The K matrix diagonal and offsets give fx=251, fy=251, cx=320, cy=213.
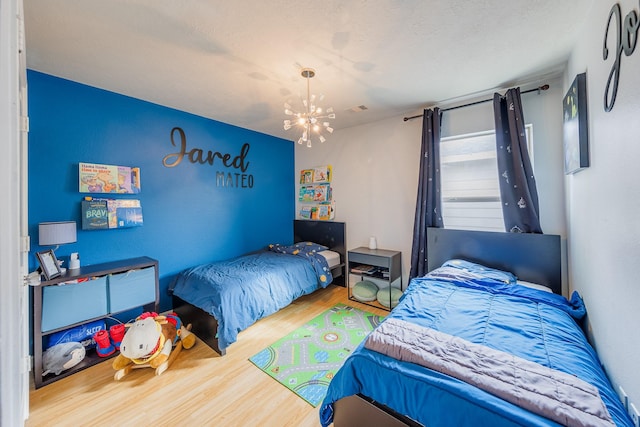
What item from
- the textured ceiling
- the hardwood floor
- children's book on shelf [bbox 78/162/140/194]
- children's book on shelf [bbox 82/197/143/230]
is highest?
the textured ceiling

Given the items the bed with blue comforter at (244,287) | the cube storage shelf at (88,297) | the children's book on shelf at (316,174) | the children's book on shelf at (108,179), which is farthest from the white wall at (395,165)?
the cube storage shelf at (88,297)

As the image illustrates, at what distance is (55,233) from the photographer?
1964 millimetres

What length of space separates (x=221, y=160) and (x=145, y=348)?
7.49 feet

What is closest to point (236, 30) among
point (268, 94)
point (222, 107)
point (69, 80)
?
point (268, 94)

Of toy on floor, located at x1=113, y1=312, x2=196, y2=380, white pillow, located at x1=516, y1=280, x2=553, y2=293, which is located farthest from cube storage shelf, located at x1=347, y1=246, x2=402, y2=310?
toy on floor, located at x1=113, y1=312, x2=196, y2=380

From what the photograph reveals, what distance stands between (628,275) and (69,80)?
13.2 feet

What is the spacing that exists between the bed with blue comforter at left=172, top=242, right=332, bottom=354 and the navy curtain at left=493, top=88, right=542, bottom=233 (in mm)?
2150

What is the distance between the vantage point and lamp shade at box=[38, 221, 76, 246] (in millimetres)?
1914

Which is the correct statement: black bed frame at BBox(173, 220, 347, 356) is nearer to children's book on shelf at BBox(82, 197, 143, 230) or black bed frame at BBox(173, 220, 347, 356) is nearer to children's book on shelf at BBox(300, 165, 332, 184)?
children's book on shelf at BBox(300, 165, 332, 184)

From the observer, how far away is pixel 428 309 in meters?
1.75

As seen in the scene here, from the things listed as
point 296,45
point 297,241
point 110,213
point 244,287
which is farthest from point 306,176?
point 110,213

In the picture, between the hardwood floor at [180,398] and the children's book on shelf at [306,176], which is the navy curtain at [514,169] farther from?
the children's book on shelf at [306,176]

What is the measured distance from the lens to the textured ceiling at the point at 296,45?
57.8 inches

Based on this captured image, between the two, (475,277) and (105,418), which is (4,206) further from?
(475,277)
